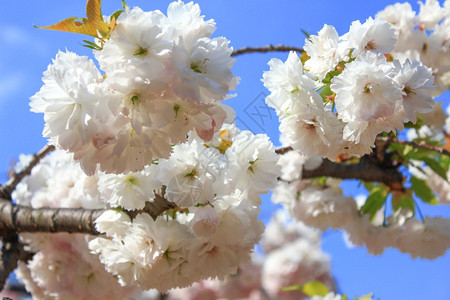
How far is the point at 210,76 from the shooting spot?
825mm

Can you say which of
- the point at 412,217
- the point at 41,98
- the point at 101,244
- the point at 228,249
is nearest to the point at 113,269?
the point at 101,244

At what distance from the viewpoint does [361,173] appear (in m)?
2.22

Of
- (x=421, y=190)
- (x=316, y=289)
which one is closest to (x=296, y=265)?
(x=421, y=190)

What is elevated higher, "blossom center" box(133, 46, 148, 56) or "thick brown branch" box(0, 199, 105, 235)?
"thick brown branch" box(0, 199, 105, 235)

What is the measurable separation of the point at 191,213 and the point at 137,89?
21.1 inches

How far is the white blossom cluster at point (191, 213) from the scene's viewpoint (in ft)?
3.55

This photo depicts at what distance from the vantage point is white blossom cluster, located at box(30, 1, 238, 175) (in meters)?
0.78

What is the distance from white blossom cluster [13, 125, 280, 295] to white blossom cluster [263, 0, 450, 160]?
0.15 meters

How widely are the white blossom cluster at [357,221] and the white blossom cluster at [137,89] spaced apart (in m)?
1.18

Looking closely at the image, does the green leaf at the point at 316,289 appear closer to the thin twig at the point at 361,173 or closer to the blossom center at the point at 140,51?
the thin twig at the point at 361,173

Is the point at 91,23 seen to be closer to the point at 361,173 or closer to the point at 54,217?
the point at 54,217

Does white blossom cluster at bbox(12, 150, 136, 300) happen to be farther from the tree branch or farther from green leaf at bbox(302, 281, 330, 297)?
green leaf at bbox(302, 281, 330, 297)

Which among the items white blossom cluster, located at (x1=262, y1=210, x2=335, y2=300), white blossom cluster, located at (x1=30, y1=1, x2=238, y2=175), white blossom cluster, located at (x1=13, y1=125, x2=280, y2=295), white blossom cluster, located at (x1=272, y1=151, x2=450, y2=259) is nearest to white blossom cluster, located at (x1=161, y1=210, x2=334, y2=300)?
white blossom cluster, located at (x1=262, y1=210, x2=335, y2=300)

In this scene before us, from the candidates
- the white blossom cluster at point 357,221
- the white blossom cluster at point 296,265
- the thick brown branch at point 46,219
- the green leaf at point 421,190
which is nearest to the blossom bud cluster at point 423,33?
the green leaf at point 421,190
